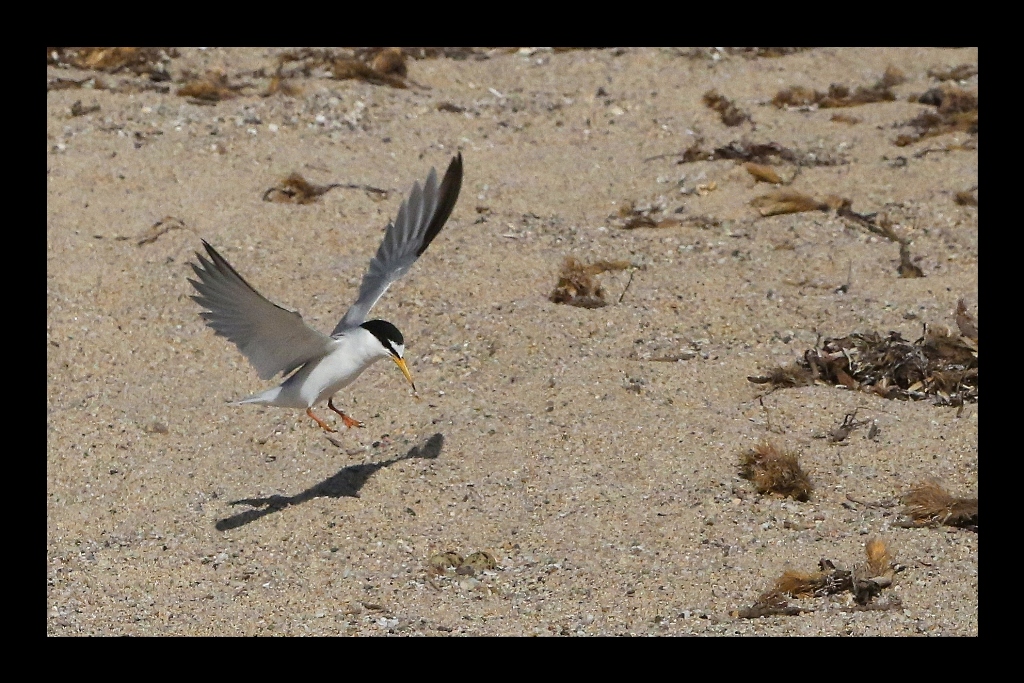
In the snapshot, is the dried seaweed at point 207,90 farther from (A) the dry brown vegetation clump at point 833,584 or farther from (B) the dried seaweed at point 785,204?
(A) the dry brown vegetation clump at point 833,584

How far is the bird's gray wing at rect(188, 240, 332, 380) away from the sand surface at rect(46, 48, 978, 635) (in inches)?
26.0

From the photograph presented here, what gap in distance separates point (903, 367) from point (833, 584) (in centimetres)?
241

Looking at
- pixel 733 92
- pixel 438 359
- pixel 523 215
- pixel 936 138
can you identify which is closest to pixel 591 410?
pixel 438 359

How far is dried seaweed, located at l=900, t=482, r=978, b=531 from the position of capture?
236 inches

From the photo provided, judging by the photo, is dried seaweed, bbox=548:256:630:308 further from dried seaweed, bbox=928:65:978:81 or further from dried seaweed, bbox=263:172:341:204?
dried seaweed, bbox=928:65:978:81

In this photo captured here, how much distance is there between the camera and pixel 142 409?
24.0 ft

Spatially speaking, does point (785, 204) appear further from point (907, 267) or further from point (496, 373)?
point (496, 373)

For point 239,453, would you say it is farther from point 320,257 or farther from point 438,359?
point 320,257

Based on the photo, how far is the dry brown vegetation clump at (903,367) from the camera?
24.3ft

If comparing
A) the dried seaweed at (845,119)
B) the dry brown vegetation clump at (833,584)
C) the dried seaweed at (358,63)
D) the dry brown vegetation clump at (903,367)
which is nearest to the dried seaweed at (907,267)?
the dry brown vegetation clump at (903,367)

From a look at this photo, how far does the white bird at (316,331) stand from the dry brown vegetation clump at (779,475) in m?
1.71

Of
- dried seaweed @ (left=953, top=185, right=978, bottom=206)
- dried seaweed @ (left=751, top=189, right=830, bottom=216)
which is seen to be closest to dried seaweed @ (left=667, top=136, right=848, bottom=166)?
dried seaweed @ (left=751, top=189, right=830, bottom=216)

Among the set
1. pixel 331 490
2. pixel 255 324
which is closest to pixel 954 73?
Answer: pixel 331 490

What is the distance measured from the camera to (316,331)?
19.5 ft
